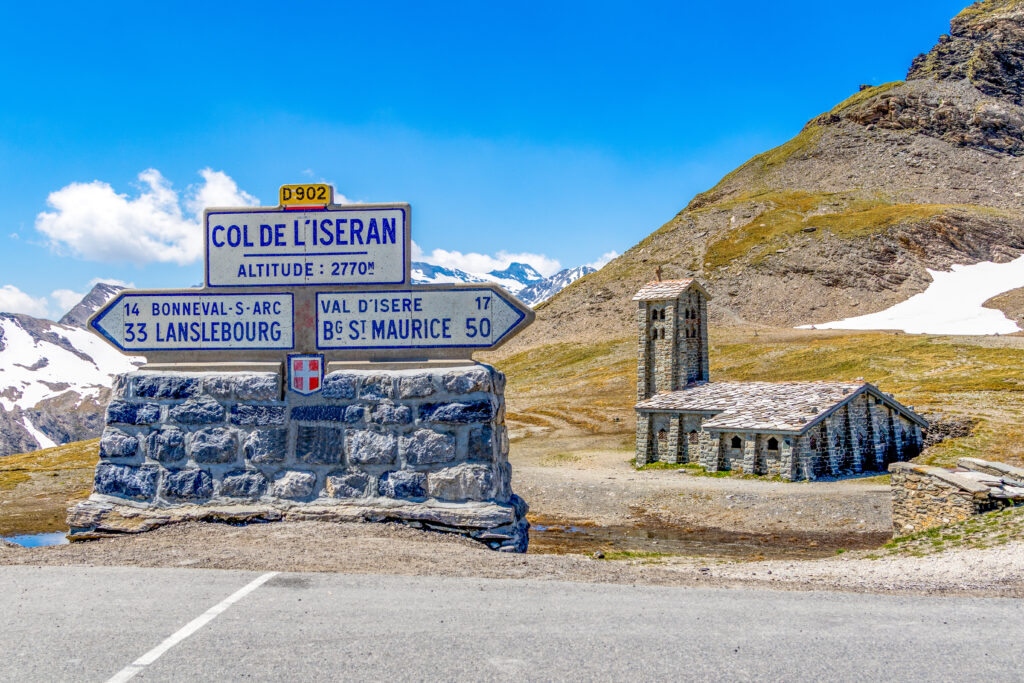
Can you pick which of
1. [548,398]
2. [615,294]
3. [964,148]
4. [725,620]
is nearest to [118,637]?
[725,620]

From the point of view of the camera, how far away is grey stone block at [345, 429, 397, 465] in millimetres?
7754

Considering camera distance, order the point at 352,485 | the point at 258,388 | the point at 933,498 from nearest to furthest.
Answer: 1. the point at 352,485
2. the point at 258,388
3. the point at 933,498

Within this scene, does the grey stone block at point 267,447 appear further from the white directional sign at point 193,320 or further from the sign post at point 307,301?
the white directional sign at point 193,320

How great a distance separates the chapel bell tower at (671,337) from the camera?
39844mm

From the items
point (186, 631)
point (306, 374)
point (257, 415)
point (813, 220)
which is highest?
point (813, 220)

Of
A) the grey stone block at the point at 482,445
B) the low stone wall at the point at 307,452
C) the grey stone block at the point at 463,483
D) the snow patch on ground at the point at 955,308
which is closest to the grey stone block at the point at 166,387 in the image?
the low stone wall at the point at 307,452

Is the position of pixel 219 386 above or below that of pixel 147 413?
above

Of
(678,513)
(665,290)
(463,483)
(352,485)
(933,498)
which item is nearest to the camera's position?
(463,483)

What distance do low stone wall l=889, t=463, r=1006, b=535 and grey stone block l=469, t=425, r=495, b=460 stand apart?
12.2 m

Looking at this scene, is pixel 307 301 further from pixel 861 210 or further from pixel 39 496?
pixel 861 210

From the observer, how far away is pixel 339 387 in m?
7.91

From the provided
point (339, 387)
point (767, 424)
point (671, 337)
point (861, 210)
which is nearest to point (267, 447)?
point (339, 387)

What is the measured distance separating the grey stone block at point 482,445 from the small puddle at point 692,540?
10.3 metres

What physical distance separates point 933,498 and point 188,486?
15696 mm
